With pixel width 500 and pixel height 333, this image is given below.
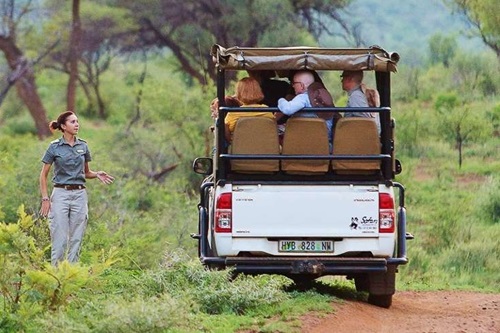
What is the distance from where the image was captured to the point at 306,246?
11.3 metres

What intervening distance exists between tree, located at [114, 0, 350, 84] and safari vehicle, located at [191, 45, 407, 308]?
26981mm

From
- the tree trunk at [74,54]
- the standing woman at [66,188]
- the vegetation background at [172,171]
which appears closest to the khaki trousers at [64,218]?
the standing woman at [66,188]

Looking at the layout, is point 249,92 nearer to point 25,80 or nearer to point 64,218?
point 64,218

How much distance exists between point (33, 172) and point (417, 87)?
2323 cm

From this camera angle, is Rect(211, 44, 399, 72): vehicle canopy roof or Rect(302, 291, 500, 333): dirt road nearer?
Rect(302, 291, 500, 333): dirt road

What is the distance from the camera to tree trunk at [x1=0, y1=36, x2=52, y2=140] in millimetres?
38062

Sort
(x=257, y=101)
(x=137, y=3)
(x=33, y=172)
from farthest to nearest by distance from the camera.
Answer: (x=137, y=3) → (x=33, y=172) → (x=257, y=101)

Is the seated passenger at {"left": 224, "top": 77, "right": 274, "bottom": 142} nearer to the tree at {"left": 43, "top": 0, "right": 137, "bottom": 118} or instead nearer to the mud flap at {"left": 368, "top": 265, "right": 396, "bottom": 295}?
the mud flap at {"left": 368, "top": 265, "right": 396, "bottom": 295}

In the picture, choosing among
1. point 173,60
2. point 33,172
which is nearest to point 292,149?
point 33,172

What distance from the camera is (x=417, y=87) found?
141ft

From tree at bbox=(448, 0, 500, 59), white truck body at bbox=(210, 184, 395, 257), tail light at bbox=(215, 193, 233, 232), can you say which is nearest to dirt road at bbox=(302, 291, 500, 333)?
white truck body at bbox=(210, 184, 395, 257)

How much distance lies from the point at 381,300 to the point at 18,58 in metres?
→ 28.3

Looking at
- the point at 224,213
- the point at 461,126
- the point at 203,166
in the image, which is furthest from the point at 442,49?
the point at 224,213

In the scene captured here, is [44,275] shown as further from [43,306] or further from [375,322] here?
[375,322]
